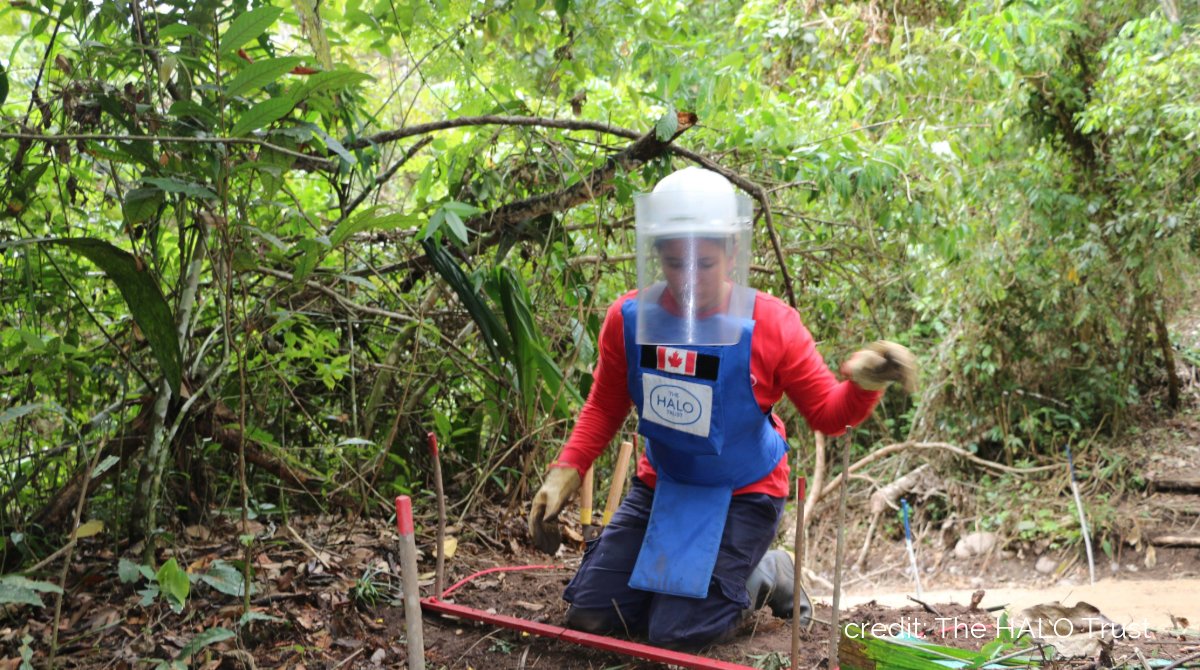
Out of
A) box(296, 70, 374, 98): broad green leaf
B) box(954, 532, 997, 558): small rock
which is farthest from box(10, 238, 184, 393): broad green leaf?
box(954, 532, 997, 558): small rock

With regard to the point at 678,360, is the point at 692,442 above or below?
below

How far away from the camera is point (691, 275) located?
208cm

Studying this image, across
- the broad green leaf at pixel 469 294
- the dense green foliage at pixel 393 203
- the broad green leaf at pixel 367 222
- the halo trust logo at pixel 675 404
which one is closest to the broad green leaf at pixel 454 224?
the dense green foliage at pixel 393 203

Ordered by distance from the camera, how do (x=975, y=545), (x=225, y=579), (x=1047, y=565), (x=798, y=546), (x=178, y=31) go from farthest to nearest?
(x=975, y=545) → (x=1047, y=565) → (x=225, y=579) → (x=178, y=31) → (x=798, y=546)

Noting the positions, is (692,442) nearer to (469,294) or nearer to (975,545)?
(469,294)

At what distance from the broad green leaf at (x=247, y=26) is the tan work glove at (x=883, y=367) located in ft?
4.60

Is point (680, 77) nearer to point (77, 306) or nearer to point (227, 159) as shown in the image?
point (227, 159)

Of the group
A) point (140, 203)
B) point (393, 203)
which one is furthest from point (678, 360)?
point (393, 203)

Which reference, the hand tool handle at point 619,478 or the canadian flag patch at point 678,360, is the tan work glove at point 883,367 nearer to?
the canadian flag patch at point 678,360

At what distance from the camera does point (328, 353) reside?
312cm

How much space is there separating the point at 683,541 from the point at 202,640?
45.3 inches

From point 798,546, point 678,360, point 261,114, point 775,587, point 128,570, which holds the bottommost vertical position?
point 775,587

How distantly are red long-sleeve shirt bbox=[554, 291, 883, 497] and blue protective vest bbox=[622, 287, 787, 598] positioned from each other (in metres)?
0.04

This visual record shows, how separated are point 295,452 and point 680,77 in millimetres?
1790
